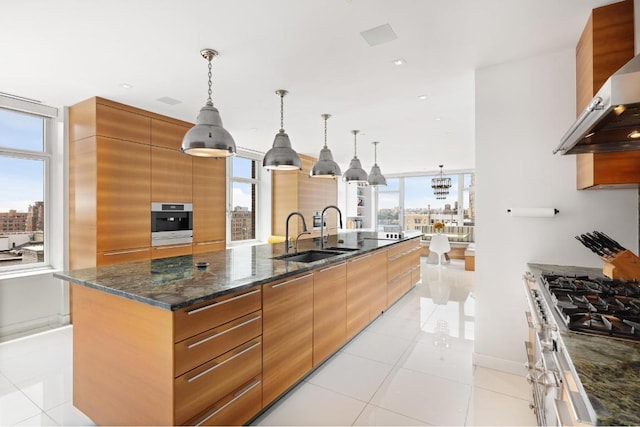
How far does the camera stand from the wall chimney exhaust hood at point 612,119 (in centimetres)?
103

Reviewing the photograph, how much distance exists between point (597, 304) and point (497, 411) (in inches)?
43.5

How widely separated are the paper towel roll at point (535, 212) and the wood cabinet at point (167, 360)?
2136 mm

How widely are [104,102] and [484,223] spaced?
4.16 metres

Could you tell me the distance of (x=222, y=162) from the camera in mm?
5055

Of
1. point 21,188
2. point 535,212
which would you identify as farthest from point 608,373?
point 21,188

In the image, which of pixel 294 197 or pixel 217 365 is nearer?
pixel 217 365

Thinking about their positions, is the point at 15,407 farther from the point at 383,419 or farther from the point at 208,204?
the point at 208,204

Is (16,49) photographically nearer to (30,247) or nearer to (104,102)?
(104,102)

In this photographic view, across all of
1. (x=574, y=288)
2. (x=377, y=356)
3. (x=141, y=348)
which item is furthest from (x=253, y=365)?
(x=574, y=288)

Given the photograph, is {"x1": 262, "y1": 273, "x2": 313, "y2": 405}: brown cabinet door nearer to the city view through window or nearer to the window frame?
the city view through window

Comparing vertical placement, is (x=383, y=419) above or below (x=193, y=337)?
below

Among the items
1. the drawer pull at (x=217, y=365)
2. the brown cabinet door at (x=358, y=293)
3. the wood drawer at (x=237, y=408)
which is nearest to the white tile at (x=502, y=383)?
the brown cabinet door at (x=358, y=293)

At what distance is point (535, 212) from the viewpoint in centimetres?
251

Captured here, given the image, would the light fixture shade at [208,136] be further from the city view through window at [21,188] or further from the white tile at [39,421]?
the city view through window at [21,188]
